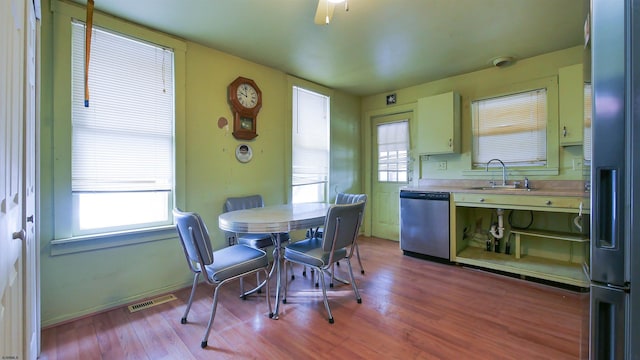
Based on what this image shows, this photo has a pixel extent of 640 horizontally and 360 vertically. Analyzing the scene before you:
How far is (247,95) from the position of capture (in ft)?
10.1

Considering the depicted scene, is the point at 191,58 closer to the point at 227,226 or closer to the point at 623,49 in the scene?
the point at 227,226

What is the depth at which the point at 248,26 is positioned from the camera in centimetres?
241

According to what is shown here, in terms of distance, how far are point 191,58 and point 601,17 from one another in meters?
2.94

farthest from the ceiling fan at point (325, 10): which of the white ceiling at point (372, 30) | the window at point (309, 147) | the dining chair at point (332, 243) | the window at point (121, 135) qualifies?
the window at point (309, 147)

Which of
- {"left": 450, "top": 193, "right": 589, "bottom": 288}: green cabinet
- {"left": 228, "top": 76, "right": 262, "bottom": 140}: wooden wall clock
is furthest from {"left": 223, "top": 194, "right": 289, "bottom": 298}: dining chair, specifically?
{"left": 450, "top": 193, "right": 589, "bottom": 288}: green cabinet

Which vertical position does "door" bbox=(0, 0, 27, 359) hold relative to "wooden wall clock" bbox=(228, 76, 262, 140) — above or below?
below

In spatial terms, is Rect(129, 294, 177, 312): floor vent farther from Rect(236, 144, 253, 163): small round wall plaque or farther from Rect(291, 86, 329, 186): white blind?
Rect(291, 86, 329, 186): white blind

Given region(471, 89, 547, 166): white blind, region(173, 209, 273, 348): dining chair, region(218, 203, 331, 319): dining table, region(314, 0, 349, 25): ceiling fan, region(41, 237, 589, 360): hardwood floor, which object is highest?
region(314, 0, 349, 25): ceiling fan

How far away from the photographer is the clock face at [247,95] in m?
3.01

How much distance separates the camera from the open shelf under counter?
259 cm

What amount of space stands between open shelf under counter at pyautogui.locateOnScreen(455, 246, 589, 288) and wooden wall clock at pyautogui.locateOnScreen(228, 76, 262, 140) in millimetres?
2913

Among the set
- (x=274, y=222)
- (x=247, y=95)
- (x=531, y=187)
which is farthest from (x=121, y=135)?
(x=531, y=187)

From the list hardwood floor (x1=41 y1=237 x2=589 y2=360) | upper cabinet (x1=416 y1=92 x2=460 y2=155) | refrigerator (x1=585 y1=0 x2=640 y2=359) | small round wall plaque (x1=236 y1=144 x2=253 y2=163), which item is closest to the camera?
refrigerator (x1=585 y1=0 x2=640 y2=359)

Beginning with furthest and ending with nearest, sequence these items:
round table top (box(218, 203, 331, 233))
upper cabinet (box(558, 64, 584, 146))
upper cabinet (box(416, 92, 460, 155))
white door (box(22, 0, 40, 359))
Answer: upper cabinet (box(416, 92, 460, 155)) → upper cabinet (box(558, 64, 584, 146)) → round table top (box(218, 203, 331, 233)) → white door (box(22, 0, 40, 359))
